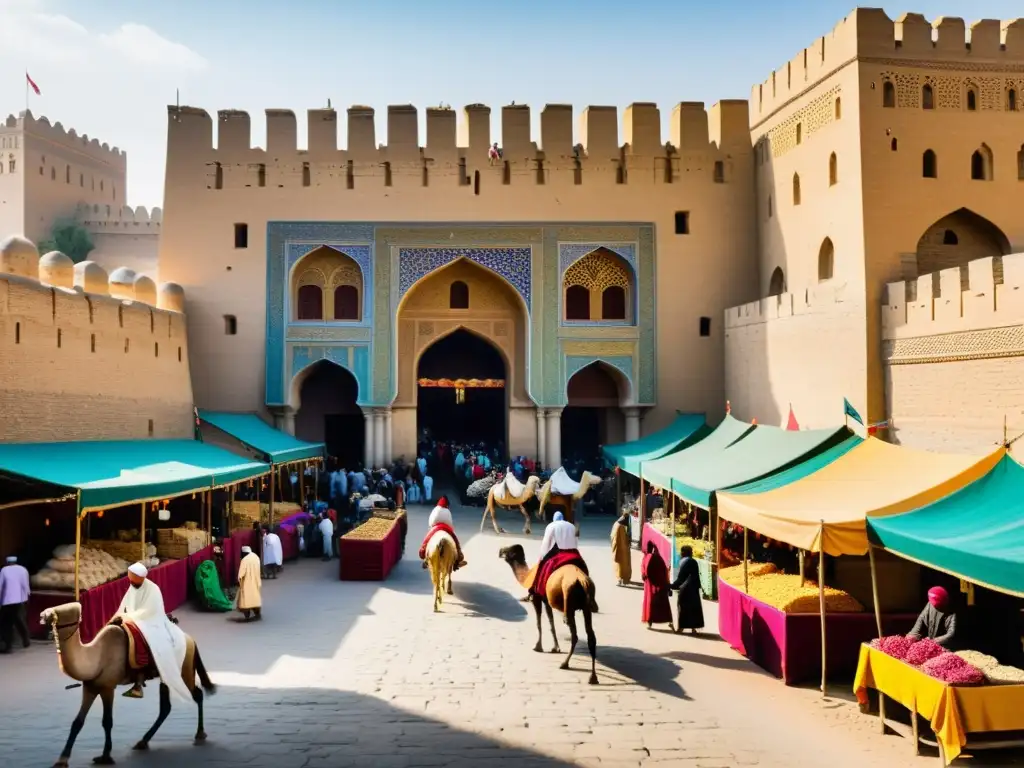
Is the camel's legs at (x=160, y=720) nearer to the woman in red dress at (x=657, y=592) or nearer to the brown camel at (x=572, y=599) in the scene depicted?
the brown camel at (x=572, y=599)

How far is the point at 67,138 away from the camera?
37594mm

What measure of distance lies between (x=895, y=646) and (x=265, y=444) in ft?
43.0

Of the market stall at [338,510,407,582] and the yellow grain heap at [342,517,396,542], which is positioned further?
the yellow grain heap at [342,517,396,542]

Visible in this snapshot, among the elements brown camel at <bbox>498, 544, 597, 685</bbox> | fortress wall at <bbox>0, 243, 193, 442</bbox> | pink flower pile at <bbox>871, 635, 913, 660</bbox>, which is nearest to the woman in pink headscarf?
pink flower pile at <bbox>871, 635, 913, 660</bbox>

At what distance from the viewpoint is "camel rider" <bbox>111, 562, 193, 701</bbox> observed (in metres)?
6.14

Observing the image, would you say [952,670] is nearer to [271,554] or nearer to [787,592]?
[787,592]

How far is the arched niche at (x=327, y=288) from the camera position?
71.8 feet

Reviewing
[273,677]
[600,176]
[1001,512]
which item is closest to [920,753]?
[1001,512]

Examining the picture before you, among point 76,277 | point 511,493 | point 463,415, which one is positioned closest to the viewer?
point 76,277

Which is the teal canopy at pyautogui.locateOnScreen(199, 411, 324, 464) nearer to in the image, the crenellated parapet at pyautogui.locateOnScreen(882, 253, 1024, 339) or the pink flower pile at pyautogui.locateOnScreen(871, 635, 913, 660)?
the crenellated parapet at pyautogui.locateOnScreen(882, 253, 1024, 339)

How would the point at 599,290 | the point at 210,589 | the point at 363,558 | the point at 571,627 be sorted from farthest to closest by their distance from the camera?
the point at 599,290 → the point at 363,558 → the point at 210,589 → the point at 571,627

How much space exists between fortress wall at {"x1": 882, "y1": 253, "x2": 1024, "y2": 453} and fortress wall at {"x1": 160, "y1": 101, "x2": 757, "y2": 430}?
7138 mm

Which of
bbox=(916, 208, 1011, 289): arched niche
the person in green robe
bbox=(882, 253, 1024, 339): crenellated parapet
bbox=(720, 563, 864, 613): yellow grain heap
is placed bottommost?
the person in green robe

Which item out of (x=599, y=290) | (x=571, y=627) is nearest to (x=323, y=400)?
(x=599, y=290)
